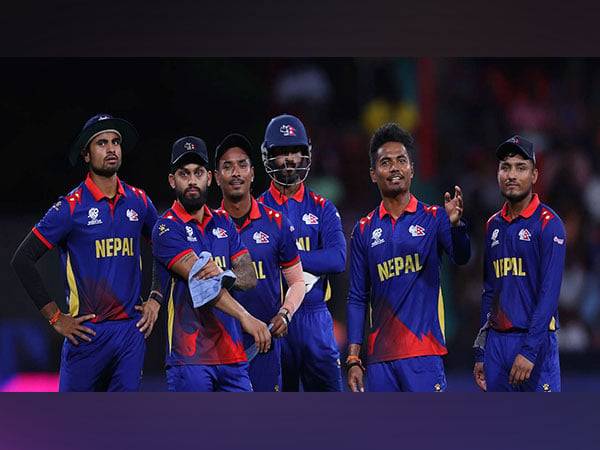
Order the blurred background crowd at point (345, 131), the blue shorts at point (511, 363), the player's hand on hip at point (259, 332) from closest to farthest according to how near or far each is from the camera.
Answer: the player's hand on hip at point (259, 332)
the blue shorts at point (511, 363)
the blurred background crowd at point (345, 131)

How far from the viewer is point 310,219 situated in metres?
5.59

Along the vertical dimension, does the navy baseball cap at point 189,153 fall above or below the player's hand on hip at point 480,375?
above

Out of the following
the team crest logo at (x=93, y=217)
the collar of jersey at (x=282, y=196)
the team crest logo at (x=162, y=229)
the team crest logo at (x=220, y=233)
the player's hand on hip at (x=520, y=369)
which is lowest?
the player's hand on hip at (x=520, y=369)

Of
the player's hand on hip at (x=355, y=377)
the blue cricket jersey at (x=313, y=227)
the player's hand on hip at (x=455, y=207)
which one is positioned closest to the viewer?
the player's hand on hip at (x=455, y=207)

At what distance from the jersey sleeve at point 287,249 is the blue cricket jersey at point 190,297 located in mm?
282

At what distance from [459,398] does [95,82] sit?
581 cm

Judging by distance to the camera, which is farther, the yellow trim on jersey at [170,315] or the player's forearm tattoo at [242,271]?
the player's forearm tattoo at [242,271]

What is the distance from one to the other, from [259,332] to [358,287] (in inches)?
27.4

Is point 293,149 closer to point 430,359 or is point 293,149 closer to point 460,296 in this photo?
point 430,359

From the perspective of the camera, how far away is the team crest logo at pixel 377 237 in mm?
5082

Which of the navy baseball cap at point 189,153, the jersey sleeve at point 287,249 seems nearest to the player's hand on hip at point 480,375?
the jersey sleeve at point 287,249

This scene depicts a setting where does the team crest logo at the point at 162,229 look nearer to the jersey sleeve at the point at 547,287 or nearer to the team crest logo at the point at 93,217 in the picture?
the team crest logo at the point at 93,217

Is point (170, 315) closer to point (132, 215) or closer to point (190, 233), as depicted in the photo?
point (190, 233)

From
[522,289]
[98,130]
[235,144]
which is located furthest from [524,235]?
[98,130]
